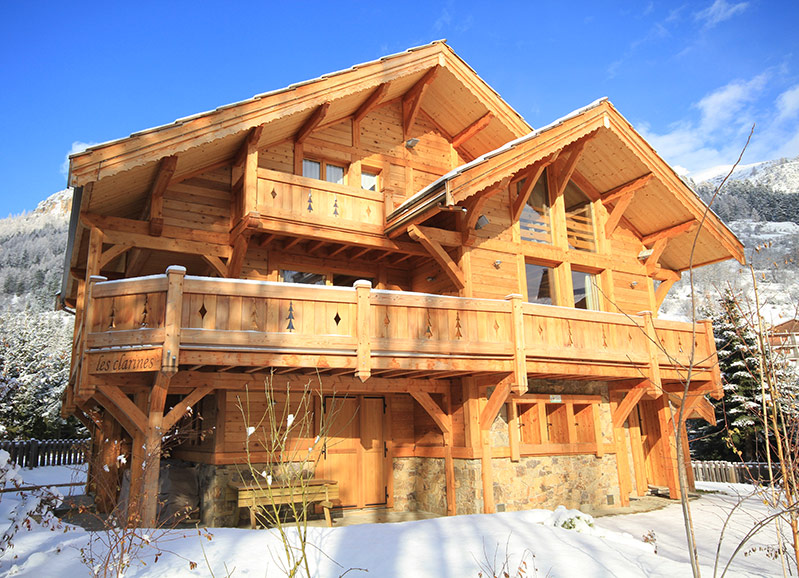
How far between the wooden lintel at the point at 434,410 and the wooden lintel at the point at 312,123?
633cm

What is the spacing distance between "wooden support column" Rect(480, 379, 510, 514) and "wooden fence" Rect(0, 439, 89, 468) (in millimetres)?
18778

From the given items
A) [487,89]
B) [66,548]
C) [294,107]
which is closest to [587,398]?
[487,89]

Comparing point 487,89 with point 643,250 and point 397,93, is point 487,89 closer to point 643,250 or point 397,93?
point 397,93

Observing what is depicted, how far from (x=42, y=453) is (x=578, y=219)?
2364 centimetres

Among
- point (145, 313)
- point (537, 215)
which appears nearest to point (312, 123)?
point (145, 313)

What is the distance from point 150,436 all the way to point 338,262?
631 centimetres

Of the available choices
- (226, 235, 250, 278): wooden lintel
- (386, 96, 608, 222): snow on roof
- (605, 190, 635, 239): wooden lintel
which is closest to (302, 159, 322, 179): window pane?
(386, 96, 608, 222): snow on roof

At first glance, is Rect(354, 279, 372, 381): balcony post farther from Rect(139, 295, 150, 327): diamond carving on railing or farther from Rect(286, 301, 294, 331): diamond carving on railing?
Rect(139, 295, 150, 327): diamond carving on railing

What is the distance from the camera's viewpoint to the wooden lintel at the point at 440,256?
1319 cm

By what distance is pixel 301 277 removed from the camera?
1439cm

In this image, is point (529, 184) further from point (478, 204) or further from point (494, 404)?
point (494, 404)

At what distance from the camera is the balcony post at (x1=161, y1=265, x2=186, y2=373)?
30.6 feet

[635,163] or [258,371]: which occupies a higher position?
[635,163]

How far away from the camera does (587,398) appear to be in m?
15.3
